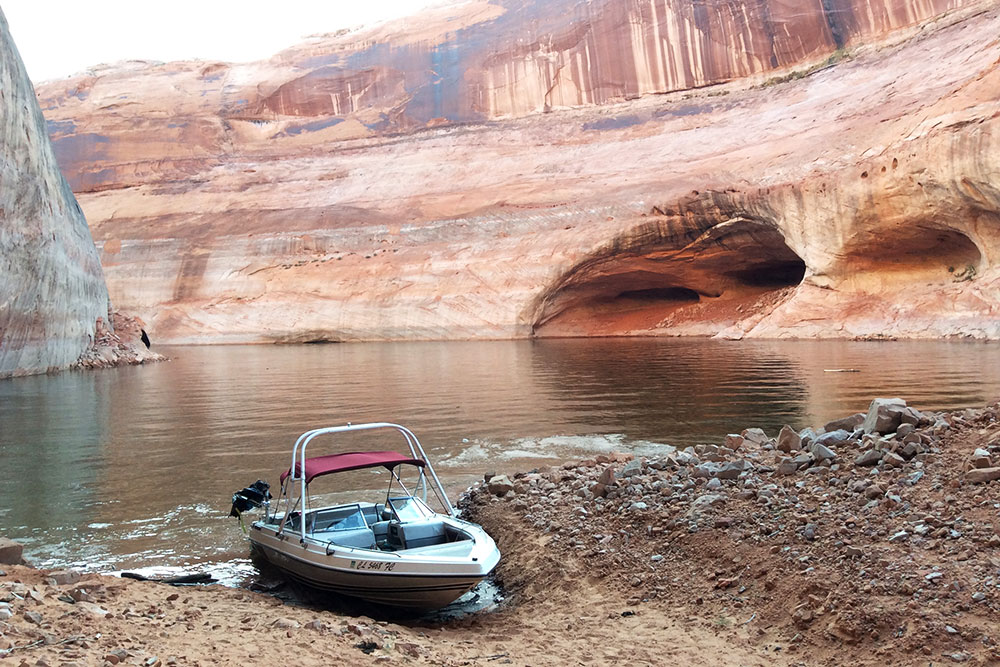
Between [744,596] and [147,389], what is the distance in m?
20.2

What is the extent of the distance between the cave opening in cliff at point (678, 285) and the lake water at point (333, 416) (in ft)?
39.8

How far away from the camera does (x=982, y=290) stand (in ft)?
93.9

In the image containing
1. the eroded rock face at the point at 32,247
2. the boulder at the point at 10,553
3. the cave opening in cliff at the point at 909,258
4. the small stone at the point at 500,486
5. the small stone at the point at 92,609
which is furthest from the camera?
the cave opening in cliff at the point at 909,258

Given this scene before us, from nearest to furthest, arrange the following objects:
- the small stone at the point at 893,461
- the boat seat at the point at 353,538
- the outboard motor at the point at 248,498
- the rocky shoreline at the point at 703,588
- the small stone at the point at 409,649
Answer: the rocky shoreline at the point at 703,588 < the small stone at the point at 409,649 < the small stone at the point at 893,461 < the boat seat at the point at 353,538 < the outboard motor at the point at 248,498

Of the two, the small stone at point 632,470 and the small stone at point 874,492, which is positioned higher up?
the small stone at point 874,492

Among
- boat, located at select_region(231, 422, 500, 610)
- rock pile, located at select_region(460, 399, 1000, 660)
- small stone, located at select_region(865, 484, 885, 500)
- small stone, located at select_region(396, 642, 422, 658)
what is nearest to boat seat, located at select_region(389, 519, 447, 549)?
boat, located at select_region(231, 422, 500, 610)

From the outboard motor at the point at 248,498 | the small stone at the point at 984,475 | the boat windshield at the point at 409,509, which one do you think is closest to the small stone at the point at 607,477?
the boat windshield at the point at 409,509

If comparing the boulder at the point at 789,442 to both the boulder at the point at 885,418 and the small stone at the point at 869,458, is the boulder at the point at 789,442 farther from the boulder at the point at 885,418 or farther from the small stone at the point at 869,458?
the small stone at the point at 869,458

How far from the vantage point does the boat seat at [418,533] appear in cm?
635

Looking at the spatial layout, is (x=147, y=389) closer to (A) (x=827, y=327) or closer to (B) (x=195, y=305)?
(A) (x=827, y=327)

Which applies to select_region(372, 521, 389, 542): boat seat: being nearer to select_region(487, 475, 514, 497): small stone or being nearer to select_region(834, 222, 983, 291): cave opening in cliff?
select_region(487, 475, 514, 497): small stone

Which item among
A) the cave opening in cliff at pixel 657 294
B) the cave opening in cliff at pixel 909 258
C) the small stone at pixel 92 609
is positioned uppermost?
the small stone at pixel 92 609

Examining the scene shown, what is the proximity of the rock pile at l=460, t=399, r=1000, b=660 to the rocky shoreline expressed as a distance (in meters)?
0.01

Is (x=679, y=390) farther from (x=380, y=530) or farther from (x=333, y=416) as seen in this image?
(x=380, y=530)
